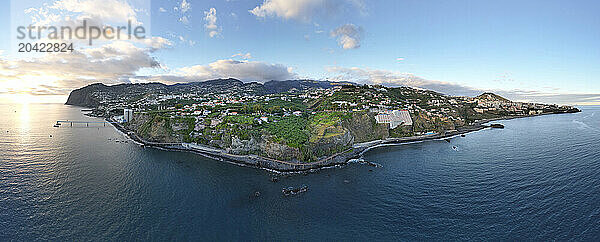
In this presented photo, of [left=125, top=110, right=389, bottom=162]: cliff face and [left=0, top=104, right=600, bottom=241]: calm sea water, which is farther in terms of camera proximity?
[left=125, top=110, right=389, bottom=162]: cliff face

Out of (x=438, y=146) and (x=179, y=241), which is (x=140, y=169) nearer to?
(x=179, y=241)

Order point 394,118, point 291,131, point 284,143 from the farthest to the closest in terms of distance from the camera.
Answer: point 394,118 < point 291,131 < point 284,143

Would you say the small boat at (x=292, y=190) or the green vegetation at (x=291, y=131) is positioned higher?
the green vegetation at (x=291, y=131)

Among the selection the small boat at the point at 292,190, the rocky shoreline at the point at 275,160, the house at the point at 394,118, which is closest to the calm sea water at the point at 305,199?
the small boat at the point at 292,190

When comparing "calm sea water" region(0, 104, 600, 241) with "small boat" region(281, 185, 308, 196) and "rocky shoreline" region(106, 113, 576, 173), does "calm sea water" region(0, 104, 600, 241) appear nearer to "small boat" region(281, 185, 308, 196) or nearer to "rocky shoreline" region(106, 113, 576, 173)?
"small boat" region(281, 185, 308, 196)

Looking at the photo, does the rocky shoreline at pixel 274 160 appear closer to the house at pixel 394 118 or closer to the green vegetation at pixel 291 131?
the green vegetation at pixel 291 131

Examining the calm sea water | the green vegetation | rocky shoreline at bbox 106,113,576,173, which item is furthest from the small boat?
the green vegetation

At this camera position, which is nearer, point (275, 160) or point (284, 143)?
point (275, 160)

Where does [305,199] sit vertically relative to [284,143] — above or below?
below

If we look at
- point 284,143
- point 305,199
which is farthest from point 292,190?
point 284,143

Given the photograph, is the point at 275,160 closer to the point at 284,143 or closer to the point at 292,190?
the point at 284,143
